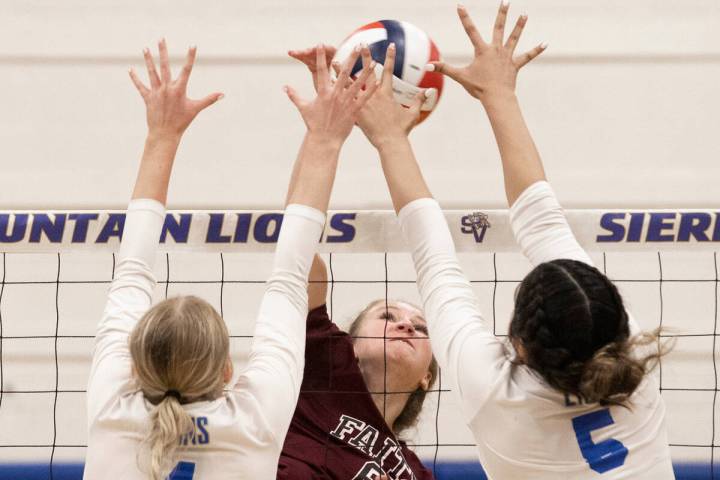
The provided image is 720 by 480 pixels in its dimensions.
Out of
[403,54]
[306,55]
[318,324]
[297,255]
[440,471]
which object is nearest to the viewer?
[297,255]

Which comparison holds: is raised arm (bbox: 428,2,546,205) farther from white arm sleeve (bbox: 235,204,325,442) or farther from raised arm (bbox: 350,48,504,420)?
white arm sleeve (bbox: 235,204,325,442)

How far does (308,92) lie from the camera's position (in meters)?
4.72

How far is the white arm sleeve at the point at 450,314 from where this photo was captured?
1606 mm

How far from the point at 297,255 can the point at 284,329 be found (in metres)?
0.17

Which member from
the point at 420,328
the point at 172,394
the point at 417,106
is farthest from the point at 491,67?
the point at 420,328

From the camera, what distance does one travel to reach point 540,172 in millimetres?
1859

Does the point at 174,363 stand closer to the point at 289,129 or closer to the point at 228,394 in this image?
the point at 228,394

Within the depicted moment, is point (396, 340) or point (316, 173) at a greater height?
point (316, 173)

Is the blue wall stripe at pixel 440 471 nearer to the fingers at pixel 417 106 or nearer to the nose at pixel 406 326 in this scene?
the nose at pixel 406 326

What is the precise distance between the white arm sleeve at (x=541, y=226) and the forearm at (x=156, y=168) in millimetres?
770

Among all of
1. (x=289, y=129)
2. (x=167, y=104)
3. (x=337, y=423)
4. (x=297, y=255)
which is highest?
(x=289, y=129)

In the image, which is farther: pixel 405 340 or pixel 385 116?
pixel 405 340

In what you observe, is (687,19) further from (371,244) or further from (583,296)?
(583,296)

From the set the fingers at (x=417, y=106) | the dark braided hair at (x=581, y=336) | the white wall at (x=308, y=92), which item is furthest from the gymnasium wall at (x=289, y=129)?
the dark braided hair at (x=581, y=336)
